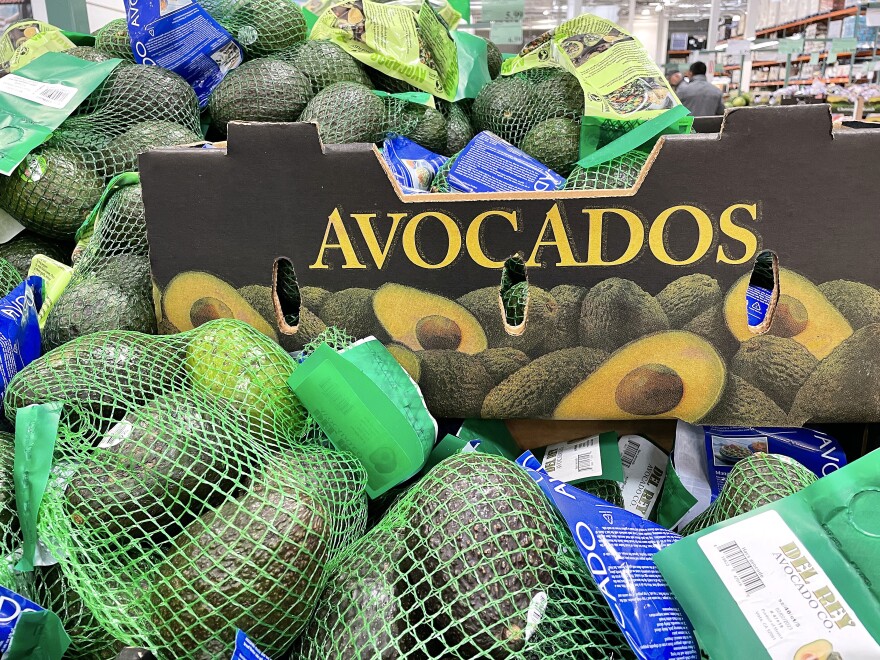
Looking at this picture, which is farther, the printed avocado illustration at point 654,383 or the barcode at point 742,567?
the printed avocado illustration at point 654,383

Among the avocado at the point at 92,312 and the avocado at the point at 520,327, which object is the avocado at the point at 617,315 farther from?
the avocado at the point at 92,312

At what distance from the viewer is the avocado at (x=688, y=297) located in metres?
1.03

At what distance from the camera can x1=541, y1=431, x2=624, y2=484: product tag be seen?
105 centimetres

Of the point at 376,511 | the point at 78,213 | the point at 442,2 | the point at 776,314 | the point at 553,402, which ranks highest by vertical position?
the point at 442,2

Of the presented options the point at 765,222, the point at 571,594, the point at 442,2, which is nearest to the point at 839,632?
the point at 571,594

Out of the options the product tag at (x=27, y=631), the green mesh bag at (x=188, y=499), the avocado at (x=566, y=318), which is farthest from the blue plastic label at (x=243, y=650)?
the avocado at (x=566, y=318)

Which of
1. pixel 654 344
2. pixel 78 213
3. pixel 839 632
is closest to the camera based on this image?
pixel 839 632

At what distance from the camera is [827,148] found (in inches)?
37.9

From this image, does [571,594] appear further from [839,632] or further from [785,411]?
[785,411]

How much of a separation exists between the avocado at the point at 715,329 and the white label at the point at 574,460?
25 centimetres

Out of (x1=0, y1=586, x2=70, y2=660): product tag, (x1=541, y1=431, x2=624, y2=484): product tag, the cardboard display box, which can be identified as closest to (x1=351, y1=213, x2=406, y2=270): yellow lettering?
the cardboard display box

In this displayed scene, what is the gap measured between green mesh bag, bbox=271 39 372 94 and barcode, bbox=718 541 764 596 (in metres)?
1.39

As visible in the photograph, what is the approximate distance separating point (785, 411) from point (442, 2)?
5.69 ft

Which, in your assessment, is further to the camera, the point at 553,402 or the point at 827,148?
the point at 553,402
